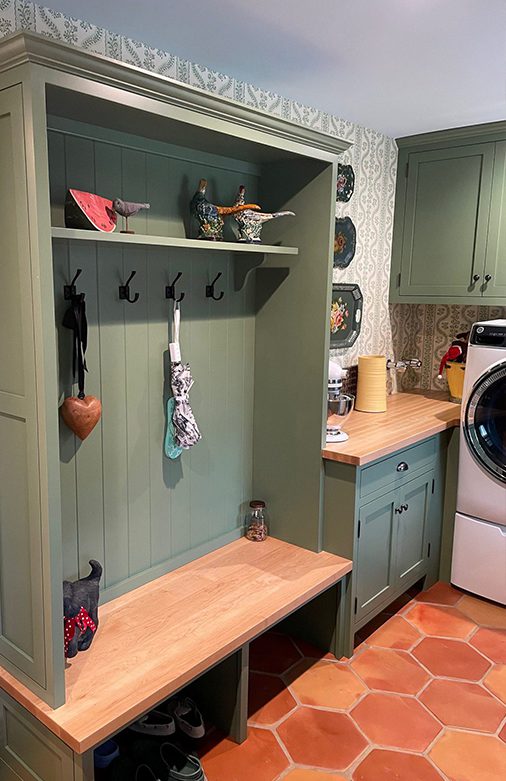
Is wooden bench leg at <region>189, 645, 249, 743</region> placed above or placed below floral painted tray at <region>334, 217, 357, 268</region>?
below

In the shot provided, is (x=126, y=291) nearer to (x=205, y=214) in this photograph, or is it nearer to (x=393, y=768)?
(x=205, y=214)

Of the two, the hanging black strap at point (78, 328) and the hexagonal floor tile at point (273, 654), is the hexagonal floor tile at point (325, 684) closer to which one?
the hexagonal floor tile at point (273, 654)

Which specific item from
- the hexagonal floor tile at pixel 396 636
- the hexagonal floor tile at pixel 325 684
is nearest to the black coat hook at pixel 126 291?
the hexagonal floor tile at pixel 325 684

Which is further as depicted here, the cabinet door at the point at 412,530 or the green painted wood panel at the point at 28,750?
the cabinet door at the point at 412,530

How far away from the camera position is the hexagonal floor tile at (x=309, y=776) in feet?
6.75

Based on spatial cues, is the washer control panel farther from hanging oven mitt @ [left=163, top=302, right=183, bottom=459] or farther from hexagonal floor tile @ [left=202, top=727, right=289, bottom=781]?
hexagonal floor tile @ [left=202, top=727, right=289, bottom=781]

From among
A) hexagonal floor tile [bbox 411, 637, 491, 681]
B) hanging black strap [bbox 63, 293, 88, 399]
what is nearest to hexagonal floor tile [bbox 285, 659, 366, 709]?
hexagonal floor tile [bbox 411, 637, 491, 681]

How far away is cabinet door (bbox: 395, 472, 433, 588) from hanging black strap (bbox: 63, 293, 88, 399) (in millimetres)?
1573

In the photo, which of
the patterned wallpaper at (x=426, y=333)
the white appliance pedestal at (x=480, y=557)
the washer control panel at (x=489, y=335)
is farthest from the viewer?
the patterned wallpaper at (x=426, y=333)

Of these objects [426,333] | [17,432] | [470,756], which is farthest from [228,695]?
[426,333]

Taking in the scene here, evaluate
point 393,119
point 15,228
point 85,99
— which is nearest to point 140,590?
point 15,228

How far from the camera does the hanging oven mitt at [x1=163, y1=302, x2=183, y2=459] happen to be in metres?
2.29

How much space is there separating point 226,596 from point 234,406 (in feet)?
2.55

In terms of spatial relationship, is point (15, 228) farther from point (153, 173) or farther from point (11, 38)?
point (153, 173)
